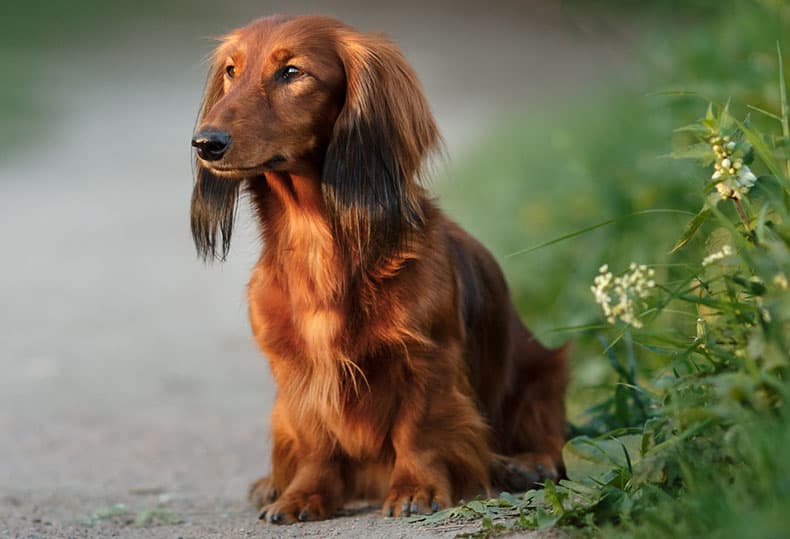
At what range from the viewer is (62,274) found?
8.93 meters

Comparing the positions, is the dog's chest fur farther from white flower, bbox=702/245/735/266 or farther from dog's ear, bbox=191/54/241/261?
white flower, bbox=702/245/735/266

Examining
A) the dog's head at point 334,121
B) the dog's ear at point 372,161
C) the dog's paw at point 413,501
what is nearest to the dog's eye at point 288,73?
the dog's head at point 334,121

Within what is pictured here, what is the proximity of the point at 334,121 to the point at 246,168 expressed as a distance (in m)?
0.34

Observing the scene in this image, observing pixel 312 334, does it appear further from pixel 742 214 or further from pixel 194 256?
pixel 194 256

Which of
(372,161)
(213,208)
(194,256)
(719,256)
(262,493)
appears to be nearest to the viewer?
(719,256)

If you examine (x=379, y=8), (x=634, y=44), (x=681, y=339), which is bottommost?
(x=681, y=339)

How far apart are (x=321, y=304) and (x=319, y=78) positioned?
1.99 ft

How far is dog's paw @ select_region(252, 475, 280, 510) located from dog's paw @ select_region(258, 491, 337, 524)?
271 mm

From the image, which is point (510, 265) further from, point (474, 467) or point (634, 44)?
point (474, 467)

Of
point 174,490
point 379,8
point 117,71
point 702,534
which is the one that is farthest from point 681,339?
point 379,8

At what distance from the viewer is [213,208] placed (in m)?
3.62

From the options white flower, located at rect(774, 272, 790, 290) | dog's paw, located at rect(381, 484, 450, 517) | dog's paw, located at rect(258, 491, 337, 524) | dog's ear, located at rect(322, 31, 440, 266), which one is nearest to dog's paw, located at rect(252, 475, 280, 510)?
dog's paw, located at rect(258, 491, 337, 524)

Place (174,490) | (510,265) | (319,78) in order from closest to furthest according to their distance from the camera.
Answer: (319,78) → (174,490) → (510,265)

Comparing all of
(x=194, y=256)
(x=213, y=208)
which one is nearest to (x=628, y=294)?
(x=213, y=208)
